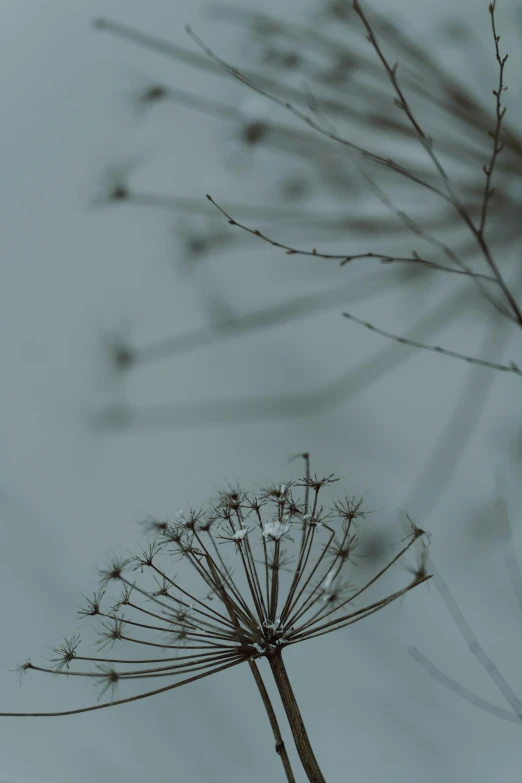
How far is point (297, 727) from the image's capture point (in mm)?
628

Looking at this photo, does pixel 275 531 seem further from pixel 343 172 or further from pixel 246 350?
pixel 343 172

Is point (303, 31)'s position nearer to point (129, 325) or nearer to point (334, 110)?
point (334, 110)

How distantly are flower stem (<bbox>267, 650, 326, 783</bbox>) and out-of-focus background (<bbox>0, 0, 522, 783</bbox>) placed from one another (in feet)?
1.24

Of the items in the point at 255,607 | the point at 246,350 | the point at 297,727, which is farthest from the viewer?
the point at 246,350

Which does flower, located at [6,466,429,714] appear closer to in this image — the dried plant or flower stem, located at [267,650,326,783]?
flower stem, located at [267,650,326,783]

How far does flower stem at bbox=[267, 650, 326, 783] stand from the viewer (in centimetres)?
62

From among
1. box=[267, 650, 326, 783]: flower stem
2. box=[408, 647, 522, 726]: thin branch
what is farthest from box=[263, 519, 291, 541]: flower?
box=[408, 647, 522, 726]: thin branch

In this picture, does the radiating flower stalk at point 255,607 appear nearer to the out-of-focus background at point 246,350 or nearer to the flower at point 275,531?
the flower at point 275,531

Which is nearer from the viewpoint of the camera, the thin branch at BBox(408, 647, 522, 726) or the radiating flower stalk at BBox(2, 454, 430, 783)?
the radiating flower stalk at BBox(2, 454, 430, 783)

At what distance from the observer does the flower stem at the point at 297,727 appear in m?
0.62

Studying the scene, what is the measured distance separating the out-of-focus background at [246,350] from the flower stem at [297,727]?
14.9 inches

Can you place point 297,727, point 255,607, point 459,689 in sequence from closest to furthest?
point 297,727 → point 255,607 → point 459,689

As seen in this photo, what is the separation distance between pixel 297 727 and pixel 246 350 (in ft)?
2.11

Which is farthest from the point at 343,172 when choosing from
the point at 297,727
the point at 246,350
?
the point at 297,727
